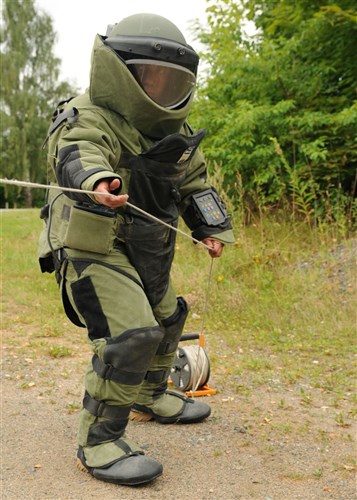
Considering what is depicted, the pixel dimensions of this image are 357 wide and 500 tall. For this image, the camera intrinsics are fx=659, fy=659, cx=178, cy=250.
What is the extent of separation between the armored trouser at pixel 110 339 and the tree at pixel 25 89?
31.2 meters

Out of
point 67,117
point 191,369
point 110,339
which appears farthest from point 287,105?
point 110,339

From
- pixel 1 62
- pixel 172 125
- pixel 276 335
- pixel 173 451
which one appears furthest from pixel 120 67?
pixel 1 62

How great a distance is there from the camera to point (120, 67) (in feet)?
10.0

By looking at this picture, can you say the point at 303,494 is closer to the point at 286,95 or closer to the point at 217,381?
the point at 217,381

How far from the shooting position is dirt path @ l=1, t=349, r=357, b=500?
296 cm

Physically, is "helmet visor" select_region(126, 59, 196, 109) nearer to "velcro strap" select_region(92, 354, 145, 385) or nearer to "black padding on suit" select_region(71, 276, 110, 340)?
"black padding on suit" select_region(71, 276, 110, 340)

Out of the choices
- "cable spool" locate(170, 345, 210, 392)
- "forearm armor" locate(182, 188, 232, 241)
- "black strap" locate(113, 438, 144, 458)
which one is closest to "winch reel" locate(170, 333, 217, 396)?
"cable spool" locate(170, 345, 210, 392)

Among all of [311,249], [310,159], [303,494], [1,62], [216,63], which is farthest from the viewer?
[1,62]

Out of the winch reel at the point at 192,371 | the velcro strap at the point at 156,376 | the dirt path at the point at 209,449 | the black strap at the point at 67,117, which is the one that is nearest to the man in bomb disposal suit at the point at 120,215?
the black strap at the point at 67,117

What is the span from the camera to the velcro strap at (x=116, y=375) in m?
2.96

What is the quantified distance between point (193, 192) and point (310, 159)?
191 inches

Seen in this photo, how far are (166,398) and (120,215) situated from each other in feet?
4.10

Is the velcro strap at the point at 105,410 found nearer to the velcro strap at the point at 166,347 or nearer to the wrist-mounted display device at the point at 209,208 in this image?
the velcro strap at the point at 166,347

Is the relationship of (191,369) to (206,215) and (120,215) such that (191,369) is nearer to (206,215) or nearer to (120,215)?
(206,215)
